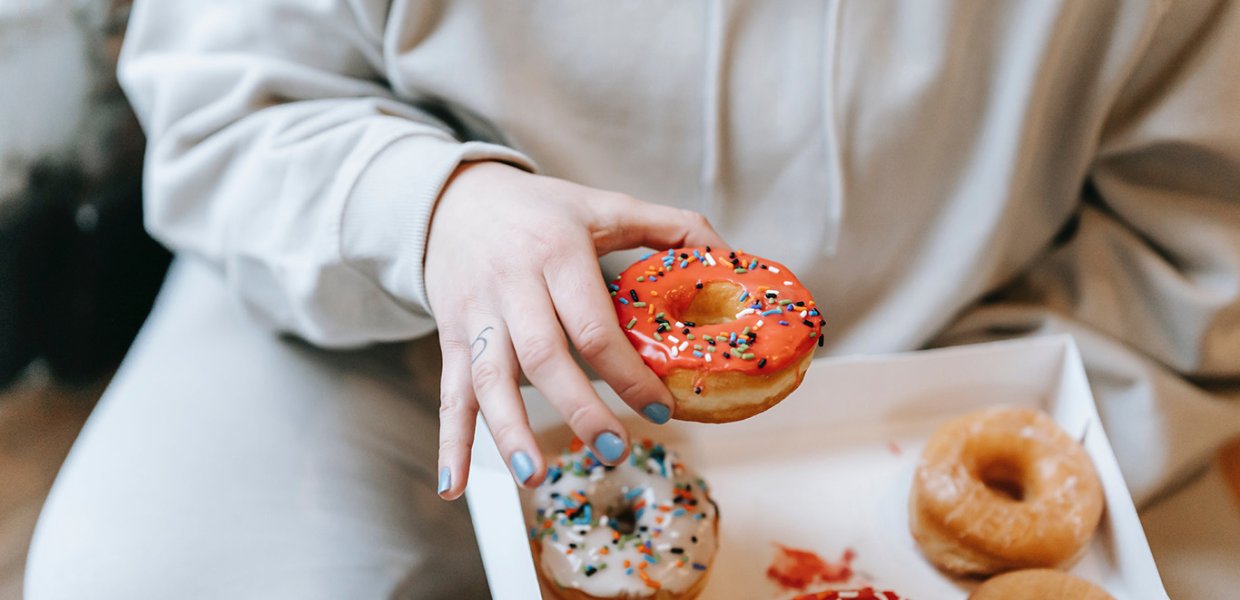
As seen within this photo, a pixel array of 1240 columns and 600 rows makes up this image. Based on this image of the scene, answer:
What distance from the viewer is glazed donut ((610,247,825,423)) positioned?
0.69m

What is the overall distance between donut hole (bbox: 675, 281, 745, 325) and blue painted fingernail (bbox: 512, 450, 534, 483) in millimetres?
170

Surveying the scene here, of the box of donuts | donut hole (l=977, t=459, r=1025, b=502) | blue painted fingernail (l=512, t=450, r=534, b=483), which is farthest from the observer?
donut hole (l=977, t=459, r=1025, b=502)

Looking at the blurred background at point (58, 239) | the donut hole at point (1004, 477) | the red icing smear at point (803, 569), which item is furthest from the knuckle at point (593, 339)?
the blurred background at point (58, 239)

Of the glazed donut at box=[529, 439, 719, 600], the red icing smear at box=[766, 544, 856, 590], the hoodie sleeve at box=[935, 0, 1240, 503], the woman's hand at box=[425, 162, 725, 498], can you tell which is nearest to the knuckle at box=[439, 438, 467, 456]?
the woman's hand at box=[425, 162, 725, 498]

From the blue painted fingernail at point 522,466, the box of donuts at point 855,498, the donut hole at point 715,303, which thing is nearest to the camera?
the blue painted fingernail at point 522,466

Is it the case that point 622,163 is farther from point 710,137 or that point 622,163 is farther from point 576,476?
point 576,476

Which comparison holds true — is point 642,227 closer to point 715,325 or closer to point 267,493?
point 715,325

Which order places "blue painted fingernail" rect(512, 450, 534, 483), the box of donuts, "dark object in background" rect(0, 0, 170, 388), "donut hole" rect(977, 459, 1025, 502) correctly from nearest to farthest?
"blue painted fingernail" rect(512, 450, 534, 483), the box of donuts, "donut hole" rect(977, 459, 1025, 502), "dark object in background" rect(0, 0, 170, 388)

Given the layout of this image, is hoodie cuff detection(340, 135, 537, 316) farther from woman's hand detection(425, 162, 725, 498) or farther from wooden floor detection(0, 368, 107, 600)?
wooden floor detection(0, 368, 107, 600)

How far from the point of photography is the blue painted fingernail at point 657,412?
68 centimetres

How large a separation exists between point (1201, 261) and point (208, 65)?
89 cm

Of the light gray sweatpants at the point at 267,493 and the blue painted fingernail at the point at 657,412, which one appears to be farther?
the light gray sweatpants at the point at 267,493

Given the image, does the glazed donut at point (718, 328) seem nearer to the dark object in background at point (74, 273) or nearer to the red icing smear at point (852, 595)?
the red icing smear at point (852, 595)

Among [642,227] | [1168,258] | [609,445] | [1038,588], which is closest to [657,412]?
[609,445]
